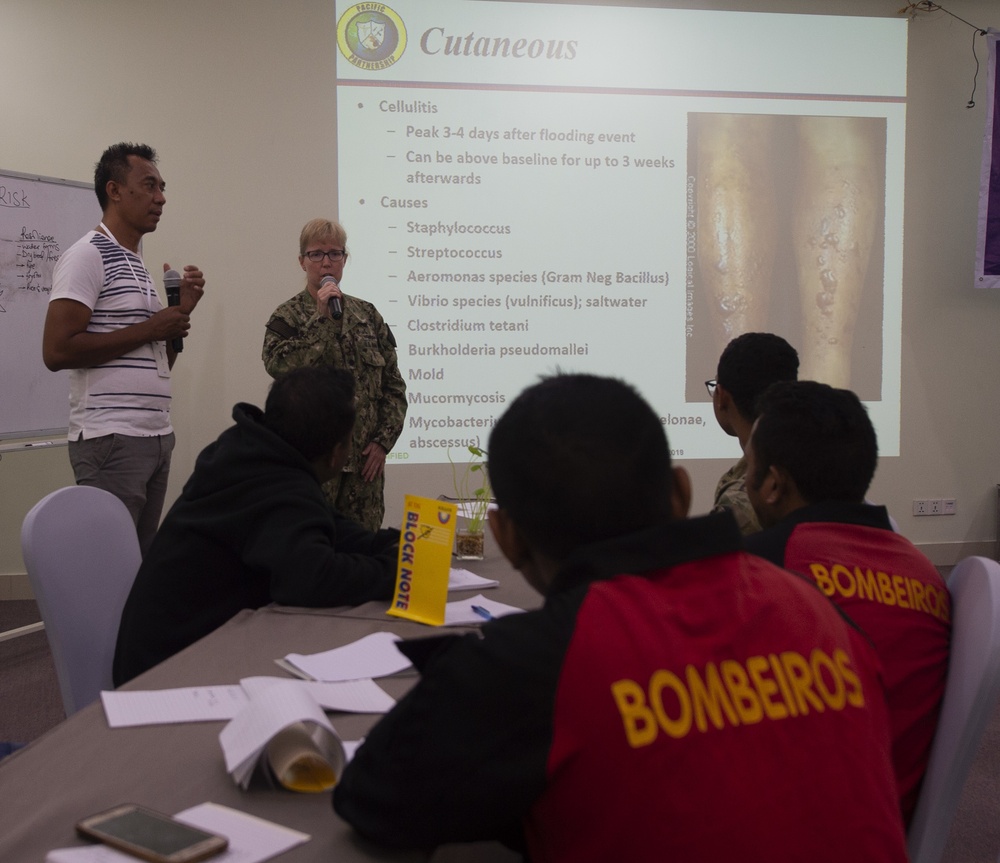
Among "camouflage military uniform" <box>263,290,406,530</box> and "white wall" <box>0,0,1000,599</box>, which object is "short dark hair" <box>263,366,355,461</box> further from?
"white wall" <box>0,0,1000,599</box>

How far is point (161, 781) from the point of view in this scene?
1003 mm

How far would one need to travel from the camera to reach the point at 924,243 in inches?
194

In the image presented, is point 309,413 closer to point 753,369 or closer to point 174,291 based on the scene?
point 753,369

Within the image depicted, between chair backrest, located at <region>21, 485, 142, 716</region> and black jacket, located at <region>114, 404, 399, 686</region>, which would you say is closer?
black jacket, located at <region>114, 404, 399, 686</region>

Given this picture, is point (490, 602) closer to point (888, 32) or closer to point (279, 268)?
point (279, 268)

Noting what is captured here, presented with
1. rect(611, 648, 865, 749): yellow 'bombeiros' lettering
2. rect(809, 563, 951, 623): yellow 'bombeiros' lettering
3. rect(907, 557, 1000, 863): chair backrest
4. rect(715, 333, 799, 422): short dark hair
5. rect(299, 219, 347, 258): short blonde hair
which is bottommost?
rect(907, 557, 1000, 863): chair backrest

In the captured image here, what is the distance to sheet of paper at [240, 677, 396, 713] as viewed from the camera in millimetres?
1201

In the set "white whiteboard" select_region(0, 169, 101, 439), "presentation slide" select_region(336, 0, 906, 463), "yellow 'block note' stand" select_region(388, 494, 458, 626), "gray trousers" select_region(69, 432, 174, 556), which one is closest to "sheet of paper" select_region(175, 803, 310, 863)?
"yellow 'block note' stand" select_region(388, 494, 458, 626)

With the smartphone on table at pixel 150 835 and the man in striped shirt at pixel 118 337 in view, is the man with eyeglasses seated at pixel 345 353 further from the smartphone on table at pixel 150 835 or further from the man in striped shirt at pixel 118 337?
the smartphone on table at pixel 150 835

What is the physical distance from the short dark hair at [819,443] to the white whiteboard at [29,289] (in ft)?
10.2

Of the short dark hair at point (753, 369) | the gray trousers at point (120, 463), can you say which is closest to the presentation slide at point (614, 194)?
the gray trousers at point (120, 463)

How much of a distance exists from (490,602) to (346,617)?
0.28m

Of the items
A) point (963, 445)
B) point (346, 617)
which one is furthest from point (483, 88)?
point (346, 617)

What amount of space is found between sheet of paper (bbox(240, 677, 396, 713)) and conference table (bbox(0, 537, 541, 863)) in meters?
0.02
